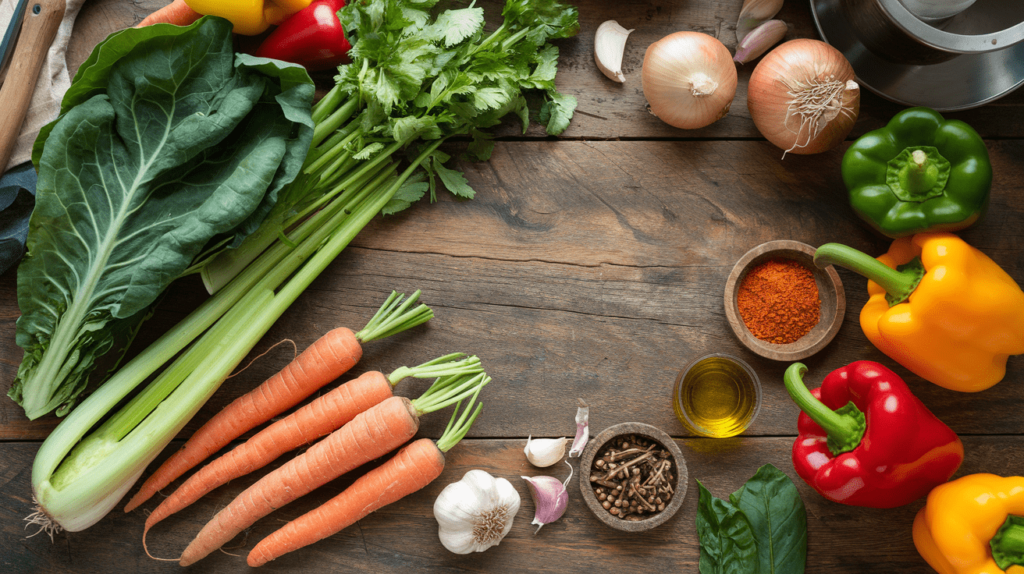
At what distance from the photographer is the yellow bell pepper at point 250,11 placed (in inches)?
47.9

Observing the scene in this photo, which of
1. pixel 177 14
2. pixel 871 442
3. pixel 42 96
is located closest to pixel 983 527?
pixel 871 442

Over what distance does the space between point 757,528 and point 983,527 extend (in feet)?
1.45

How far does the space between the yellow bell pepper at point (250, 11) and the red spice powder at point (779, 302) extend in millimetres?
1233

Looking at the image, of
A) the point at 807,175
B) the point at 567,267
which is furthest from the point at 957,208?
the point at 567,267

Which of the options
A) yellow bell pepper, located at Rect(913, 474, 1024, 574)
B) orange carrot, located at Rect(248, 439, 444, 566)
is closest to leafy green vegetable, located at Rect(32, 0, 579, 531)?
orange carrot, located at Rect(248, 439, 444, 566)

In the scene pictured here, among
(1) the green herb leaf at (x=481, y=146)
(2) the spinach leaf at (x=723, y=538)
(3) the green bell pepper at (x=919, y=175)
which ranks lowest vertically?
(2) the spinach leaf at (x=723, y=538)

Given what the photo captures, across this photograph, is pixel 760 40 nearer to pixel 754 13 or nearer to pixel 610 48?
pixel 754 13

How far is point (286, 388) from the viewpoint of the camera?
4.54ft

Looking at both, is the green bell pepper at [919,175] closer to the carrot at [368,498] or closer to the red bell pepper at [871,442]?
the red bell pepper at [871,442]

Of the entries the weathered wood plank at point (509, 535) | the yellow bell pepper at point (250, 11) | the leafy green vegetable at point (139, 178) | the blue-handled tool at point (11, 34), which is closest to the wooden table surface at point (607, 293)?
the weathered wood plank at point (509, 535)

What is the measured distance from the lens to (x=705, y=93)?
1333mm

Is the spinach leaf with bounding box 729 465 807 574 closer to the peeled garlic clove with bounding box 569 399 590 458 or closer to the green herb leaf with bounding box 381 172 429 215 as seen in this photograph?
the peeled garlic clove with bounding box 569 399 590 458

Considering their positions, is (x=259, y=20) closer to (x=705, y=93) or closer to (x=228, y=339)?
(x=228, y=339)

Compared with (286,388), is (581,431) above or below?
below
